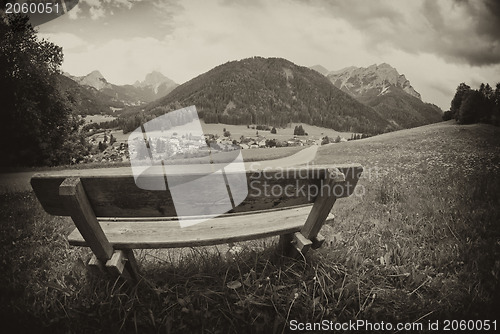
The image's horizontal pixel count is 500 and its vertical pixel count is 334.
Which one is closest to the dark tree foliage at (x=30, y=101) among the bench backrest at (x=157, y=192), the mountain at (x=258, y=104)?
the bench backrest at (x=157, y=192)

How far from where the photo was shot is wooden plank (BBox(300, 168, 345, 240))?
205 centimetres

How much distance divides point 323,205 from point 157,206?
1452 millimetres

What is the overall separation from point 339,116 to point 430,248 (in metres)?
188

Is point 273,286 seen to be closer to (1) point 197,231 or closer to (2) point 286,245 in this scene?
(2) point 286,245

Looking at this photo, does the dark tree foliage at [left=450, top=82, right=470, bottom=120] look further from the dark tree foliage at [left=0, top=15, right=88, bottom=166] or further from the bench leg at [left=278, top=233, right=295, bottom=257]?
the dark tree foliage at [left=0, top=15, right=88, bottom=166]

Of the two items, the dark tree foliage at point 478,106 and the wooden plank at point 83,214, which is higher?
the dark tree foliage at point 478,106

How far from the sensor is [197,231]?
2662mm

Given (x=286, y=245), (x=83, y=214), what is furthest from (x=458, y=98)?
(x=83, y=214)

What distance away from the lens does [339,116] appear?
178250mm

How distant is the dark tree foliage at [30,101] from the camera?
74.4ft

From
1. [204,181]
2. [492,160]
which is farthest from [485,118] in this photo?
[204,181]

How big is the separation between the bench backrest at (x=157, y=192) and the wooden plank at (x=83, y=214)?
2.7 inches

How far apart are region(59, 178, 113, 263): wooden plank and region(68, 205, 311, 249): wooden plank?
5.9 inches

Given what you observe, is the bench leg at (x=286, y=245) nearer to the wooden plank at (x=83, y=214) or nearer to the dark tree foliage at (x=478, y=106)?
the wooden plank at (x=83, y=214)
